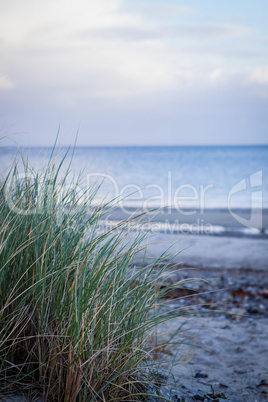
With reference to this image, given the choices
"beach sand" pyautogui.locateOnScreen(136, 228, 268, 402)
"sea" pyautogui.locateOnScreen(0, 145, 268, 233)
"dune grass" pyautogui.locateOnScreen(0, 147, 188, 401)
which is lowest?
"beach sand" pyautogui.locateOnScreen(136, 228, 268, 402)

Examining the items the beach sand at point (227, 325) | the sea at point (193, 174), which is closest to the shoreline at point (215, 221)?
the sea at point (193, 174)

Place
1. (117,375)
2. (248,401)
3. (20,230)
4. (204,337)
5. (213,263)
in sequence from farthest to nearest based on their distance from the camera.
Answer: (213,263) < (204,337) < (248,401) < (20,230) < (117,375)

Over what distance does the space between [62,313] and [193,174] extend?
36.5 metres

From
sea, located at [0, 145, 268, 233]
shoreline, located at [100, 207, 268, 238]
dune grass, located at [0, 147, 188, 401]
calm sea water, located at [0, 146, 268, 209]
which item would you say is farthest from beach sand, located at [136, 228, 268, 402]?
calm sea water, located at [0, 146, 268, 209]

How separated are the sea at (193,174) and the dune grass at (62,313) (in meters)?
10.5

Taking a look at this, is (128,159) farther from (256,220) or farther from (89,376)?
(89,376)

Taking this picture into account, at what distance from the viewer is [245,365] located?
10.5 ft

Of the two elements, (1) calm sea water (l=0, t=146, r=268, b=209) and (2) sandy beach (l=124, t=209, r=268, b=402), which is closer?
(2) sandy beach (l=124, t=209, r=268, b=402)

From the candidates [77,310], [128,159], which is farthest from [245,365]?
[128,159]

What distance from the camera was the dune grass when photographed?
1.67 metres

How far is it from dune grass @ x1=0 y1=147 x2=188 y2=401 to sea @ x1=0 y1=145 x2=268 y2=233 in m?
10.5

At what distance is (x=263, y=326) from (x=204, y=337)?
0.81 m

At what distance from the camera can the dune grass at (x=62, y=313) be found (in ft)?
5.47

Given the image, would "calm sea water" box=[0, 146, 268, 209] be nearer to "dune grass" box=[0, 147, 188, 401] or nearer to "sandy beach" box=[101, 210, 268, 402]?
"sandy beach" box=[101, 210, 268, 402]
